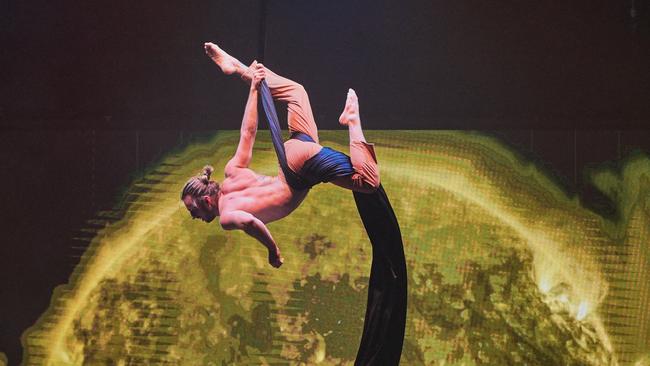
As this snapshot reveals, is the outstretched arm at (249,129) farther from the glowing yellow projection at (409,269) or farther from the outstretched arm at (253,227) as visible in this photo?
the outstretched arm at (253,227)

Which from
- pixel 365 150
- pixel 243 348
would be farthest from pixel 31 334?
pixel 365 150

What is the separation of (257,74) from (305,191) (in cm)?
67

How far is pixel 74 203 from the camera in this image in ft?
12.7

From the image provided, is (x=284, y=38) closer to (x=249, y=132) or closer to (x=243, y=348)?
(x=249, y=132)

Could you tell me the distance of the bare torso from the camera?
12.2ft

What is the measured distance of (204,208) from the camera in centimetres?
378

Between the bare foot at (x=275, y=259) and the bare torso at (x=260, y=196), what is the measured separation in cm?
17

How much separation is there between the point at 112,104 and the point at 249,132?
79 cm

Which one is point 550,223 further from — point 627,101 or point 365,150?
point 365,150

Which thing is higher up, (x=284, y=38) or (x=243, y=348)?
(x=284, y=38)

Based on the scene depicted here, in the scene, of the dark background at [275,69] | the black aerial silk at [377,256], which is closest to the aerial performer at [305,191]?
the black aerial silk at [377,256]

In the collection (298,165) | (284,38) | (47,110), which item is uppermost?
(284,38)

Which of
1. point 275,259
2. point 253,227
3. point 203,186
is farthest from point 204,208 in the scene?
point 275,259

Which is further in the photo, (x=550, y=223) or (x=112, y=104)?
(x=112, y=104)
